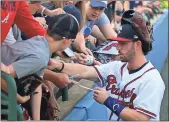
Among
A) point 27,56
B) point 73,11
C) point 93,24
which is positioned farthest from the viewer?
point 93,24

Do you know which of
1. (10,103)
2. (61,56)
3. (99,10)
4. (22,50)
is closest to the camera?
(10,103)

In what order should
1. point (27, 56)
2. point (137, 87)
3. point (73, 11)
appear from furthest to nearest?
point (73, 11), point (137, 87), point (27, 56)

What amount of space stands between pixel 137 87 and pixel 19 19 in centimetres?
95

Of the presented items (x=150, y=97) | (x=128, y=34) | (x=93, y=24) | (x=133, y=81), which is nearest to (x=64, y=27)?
(x=128, y=34)

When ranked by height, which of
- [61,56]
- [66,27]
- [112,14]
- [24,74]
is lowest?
[112,14]

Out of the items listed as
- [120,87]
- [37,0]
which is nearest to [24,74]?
[37,0]

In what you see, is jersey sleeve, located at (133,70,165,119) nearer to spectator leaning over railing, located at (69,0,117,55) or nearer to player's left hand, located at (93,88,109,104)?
player's left hand, located at (93,88,109,104)

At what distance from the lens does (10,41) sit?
3041 mm

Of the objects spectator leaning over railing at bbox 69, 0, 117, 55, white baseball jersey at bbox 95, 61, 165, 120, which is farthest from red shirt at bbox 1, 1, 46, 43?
spectator leaning over railing at bbox 69, 0, 117, 55

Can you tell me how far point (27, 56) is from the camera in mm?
2711

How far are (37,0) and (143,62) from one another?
865 millimetres

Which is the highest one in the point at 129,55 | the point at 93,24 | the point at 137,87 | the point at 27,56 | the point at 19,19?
the point at 19,19

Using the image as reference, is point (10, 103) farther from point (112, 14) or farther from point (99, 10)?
point (112, 14)

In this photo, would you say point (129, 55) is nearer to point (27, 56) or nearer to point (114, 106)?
point (114, 106)
